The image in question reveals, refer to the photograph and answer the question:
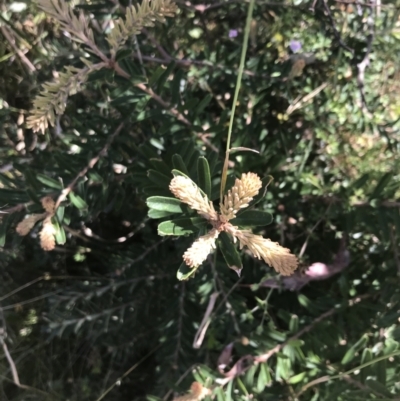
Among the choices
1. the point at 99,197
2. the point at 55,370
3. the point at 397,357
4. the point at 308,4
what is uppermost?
the point at 308,4

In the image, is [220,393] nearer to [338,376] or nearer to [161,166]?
[338,376]

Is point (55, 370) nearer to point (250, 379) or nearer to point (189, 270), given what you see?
point (250, 379)

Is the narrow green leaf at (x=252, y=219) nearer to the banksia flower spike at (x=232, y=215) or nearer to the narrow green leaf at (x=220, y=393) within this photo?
the banksia flower spike at (x=232, y=215)

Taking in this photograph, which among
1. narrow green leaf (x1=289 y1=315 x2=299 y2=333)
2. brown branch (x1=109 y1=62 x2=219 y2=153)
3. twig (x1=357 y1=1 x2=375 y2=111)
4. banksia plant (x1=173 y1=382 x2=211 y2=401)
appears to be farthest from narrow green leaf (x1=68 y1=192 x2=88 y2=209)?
twig (x1=357 y1=1 x2=375 y2=111)

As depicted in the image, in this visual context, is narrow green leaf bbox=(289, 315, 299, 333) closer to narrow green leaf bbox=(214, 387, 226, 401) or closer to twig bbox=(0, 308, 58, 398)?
narrow green leaf bbox=(214, 387, 226, 401)

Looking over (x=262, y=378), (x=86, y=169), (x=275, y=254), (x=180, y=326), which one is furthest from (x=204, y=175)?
(x=180, y=326)

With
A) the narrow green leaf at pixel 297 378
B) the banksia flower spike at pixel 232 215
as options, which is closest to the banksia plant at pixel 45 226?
the banksia flower spike at pixel 232 215

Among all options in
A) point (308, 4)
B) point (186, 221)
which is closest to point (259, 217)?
point (186, 221)

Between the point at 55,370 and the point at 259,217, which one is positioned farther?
the point at 55,370
